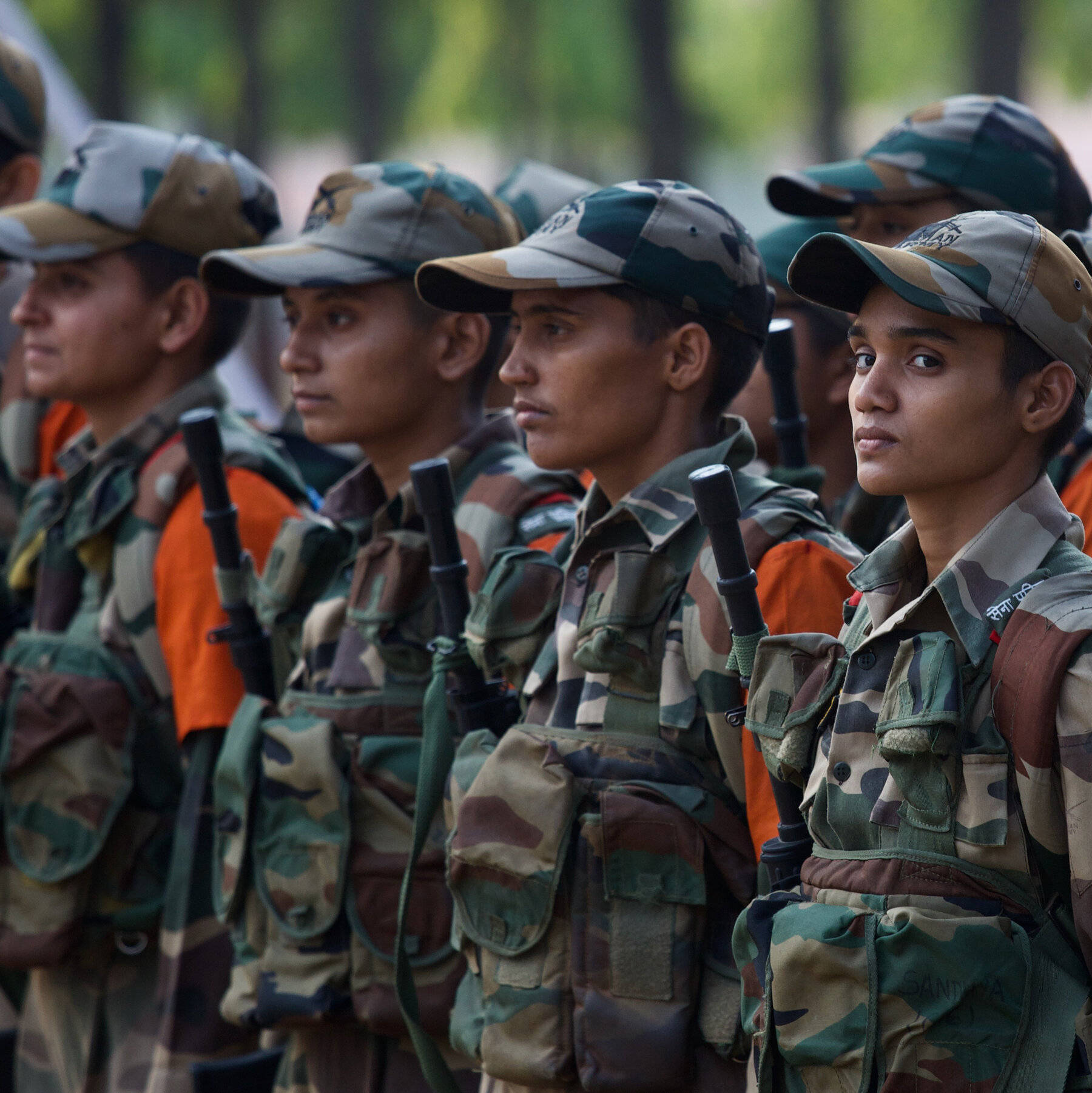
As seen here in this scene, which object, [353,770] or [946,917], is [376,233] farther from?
[946,917]

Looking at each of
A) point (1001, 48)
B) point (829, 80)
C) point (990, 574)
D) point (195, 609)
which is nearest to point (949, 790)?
point (990, 574)

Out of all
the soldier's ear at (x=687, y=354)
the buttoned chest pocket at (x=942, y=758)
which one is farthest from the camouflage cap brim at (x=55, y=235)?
the buttoned chest pocket at (x=942, y=758)

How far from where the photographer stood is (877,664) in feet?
8.47

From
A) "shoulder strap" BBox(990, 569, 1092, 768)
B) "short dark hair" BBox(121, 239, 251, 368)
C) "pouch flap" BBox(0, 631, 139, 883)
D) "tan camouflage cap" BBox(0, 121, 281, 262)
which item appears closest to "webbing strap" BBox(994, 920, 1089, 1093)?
"shoulder strap" BBox(990, 569, 1092, 768)

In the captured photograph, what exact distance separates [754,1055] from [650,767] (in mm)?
594

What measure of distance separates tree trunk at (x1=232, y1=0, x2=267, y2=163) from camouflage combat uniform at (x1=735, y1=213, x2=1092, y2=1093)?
20326mm

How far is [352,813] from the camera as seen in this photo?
3.72 metres

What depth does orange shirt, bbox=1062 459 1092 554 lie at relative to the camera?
3496 mm

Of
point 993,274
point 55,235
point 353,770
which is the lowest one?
point 353,770

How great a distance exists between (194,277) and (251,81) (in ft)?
62.9

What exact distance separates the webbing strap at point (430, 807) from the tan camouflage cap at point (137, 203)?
193cm

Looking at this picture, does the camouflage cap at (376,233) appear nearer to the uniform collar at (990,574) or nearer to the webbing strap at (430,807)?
the webbing strap at (430,807)

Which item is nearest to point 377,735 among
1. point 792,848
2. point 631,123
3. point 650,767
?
point 650,767

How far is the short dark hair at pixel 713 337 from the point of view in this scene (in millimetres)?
3250
